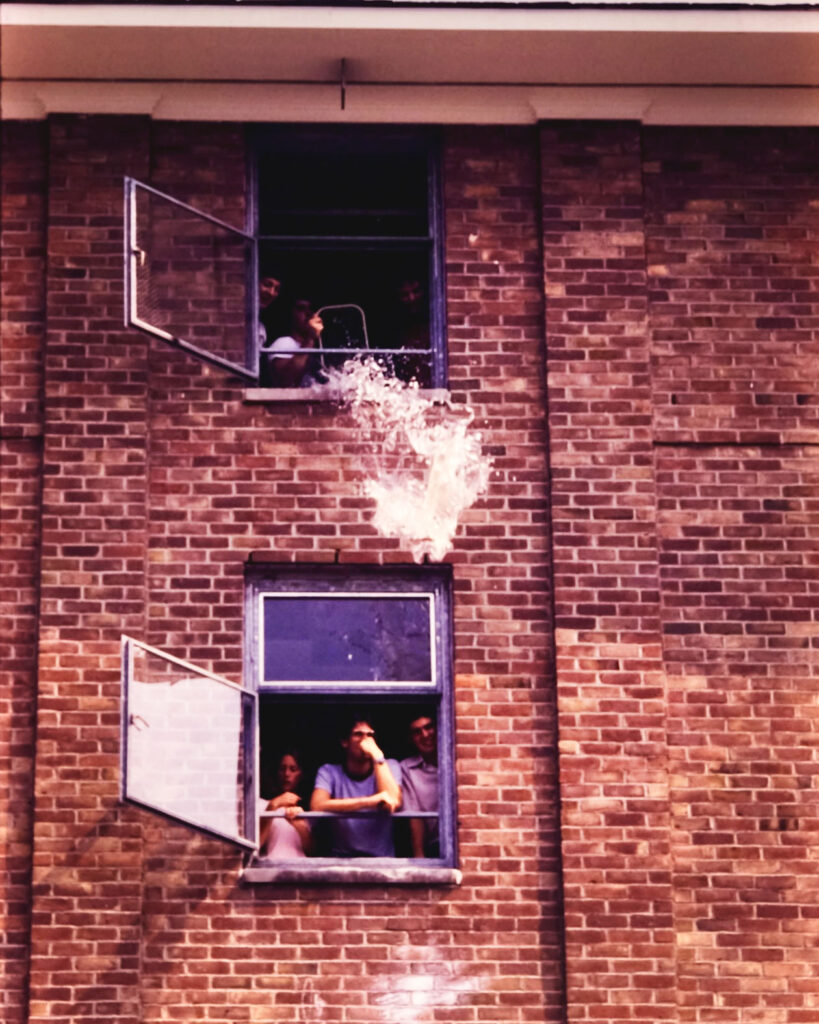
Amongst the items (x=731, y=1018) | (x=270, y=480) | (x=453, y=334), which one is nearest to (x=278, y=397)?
(x=270, y=480)

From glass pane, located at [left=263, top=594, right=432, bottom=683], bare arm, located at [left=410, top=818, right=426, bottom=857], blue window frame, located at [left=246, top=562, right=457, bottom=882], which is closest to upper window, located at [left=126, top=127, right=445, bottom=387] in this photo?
blue window frame, located at [left=246, top=562, right=457, bottom=882]

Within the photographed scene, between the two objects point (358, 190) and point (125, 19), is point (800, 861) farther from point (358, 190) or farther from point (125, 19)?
point (125, 19)

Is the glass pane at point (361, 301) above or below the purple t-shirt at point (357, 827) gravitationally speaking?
above

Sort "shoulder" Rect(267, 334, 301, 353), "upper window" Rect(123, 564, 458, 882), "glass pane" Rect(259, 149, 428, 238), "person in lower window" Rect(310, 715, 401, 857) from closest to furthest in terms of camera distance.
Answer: "upper window" Rect(123, 564, 458, 882) → "person in lower window" Rect(310, 715, 401, 857) → "shoulder" Rect(267, 334, 301, 353) → "glass pane" Rect(259, 149, 428, 238)

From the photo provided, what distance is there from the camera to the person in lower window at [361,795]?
9.26 m

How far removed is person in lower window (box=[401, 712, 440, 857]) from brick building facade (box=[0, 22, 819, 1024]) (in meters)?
0.22

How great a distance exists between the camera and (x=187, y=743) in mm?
8844

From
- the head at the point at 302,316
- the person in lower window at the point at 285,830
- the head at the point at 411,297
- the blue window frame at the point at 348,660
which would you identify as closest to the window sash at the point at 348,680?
the blue window frame at the point at 348,660

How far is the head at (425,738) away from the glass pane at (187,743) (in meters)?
0.99

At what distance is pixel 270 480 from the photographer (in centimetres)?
962

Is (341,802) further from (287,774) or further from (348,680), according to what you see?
(348,680)

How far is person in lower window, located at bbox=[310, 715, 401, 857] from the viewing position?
9258mm

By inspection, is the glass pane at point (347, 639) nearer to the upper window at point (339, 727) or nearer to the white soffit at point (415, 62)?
the upper window at point (339, 727)

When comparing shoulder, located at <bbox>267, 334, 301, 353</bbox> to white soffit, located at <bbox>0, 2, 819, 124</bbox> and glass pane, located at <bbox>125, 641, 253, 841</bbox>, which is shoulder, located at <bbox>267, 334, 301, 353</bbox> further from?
glass pane, located at <bbox>125, 641, 253, 841</bbox>
